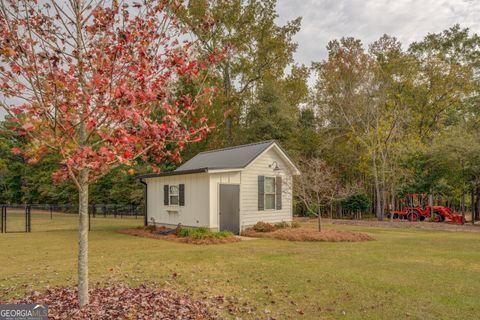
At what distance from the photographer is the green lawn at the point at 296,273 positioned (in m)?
4.80

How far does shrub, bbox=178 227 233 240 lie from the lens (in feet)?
38.7

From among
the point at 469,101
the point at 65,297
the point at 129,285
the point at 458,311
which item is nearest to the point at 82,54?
the point at 65,297

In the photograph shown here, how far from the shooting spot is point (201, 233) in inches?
473

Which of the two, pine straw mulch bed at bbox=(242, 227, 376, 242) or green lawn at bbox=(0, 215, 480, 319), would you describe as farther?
pine straw mulch bed at bbox=(242, 227, 376, 242)

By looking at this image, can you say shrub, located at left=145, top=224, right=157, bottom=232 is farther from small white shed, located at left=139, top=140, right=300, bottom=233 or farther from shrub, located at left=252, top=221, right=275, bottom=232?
shrub, located at left=252, top=221, right=275, bottom=232

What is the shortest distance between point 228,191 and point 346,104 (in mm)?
14255

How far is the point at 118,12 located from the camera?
4.17 m

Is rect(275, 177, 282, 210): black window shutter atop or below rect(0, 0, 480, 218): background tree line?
below

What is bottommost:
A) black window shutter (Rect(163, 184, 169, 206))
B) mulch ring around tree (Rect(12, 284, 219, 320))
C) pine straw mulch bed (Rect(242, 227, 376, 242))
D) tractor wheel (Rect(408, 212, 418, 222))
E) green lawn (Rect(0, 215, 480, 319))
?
tractor wheel (Rect(408, 212, 418, 222))

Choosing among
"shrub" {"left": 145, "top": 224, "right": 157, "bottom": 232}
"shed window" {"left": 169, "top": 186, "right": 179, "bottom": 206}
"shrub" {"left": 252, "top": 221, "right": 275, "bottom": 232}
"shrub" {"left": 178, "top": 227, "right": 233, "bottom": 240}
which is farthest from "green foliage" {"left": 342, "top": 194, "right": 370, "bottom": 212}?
"shrub" {"left": 145, "top": 224, "right": 157, "bottom": 232}

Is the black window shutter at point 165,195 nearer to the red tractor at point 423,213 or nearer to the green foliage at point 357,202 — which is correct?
the red tractor at point 423,213

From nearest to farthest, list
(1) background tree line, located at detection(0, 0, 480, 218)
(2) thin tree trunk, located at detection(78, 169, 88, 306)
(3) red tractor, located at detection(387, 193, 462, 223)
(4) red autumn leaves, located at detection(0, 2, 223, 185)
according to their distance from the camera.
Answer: (4) red autumn leaves, located at detection(0, 2, 223, 185), (2) thin tree trunk, located at detection(78, 169, 88, 306), (3) red tractor, located at detection(387, 193, 462, 223), (1) background tree line, located at detection(0, 0, 480, 218)

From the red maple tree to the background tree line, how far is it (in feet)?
59.0

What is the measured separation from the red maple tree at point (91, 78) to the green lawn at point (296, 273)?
237cm
